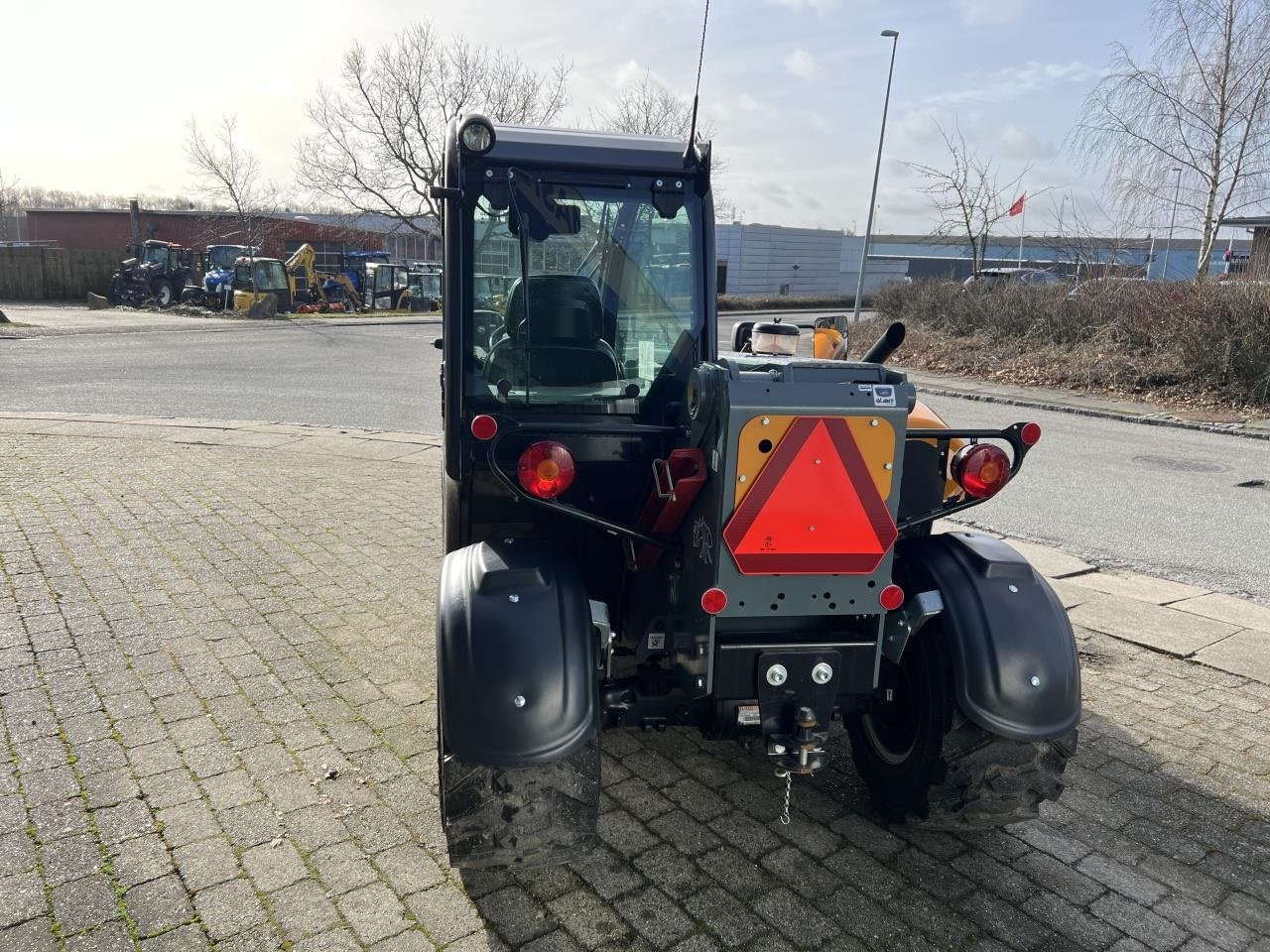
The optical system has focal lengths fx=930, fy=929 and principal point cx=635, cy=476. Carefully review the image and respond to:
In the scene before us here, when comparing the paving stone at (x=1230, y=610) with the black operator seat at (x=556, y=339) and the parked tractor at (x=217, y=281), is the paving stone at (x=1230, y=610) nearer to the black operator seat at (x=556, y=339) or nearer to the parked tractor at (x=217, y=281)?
the black operator seat at (x=556, y=339)

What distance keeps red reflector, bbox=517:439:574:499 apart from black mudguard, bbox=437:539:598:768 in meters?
0.28

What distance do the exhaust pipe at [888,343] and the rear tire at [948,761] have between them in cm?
93

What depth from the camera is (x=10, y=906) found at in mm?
2865

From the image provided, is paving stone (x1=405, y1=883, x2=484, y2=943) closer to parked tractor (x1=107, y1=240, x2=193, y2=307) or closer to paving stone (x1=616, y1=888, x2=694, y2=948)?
paving stone (x1=616, y1=888, x2=694, y2=948)

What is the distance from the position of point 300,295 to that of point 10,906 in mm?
35957

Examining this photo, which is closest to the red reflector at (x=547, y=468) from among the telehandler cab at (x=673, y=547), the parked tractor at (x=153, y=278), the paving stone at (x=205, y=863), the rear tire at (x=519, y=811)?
the telehandler cab at (x=673, y=547)

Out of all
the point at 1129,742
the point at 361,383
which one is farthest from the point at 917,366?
the point at 1129,742

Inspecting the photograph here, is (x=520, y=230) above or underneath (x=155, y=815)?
above

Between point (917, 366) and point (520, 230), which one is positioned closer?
point (520, 230)

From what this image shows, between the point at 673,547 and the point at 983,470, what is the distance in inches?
41.6

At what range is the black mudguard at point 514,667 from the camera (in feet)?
8.62

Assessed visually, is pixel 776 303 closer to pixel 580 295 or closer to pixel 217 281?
pixel 217 281

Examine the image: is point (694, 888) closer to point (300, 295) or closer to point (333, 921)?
point (333, 921)

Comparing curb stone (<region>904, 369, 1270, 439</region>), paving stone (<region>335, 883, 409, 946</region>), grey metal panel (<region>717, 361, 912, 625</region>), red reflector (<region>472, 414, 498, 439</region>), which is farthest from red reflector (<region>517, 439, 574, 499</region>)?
curb stone (<region>904, 369, 1270, 439</region>)
